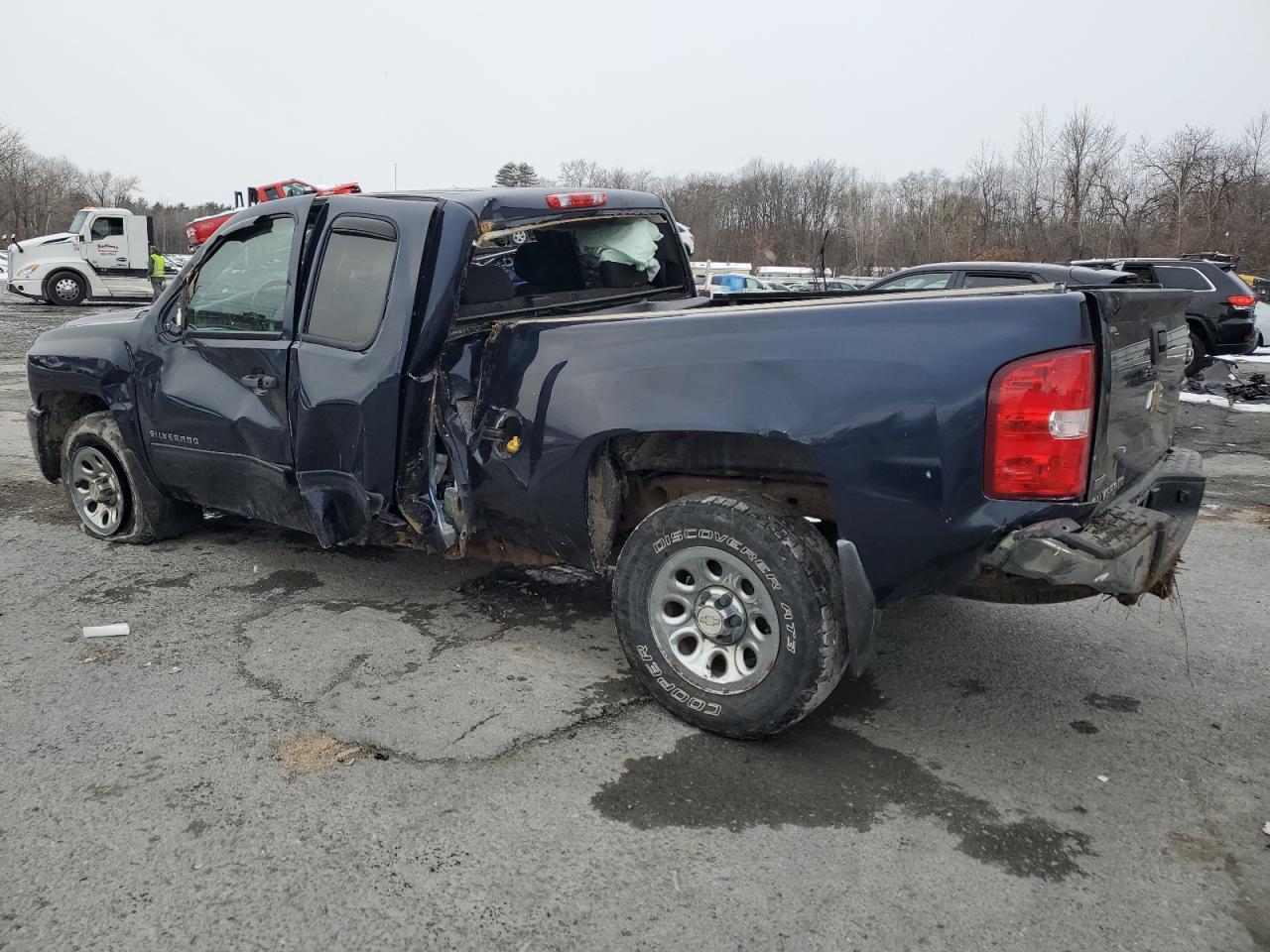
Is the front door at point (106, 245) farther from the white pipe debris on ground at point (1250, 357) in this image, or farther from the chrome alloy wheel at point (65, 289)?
the white pipe debris on ground at point (1250, 357)

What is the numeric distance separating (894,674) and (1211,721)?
1.11 meters

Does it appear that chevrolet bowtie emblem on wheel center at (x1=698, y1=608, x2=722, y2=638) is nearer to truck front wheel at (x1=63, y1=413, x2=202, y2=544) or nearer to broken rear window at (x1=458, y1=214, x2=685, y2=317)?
broken rear window at (x1=458, y1=214, x2=685, y2=317)

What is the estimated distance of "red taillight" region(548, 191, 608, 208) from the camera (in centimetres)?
426

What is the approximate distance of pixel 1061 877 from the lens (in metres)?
2.51

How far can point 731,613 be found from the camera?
124 inches

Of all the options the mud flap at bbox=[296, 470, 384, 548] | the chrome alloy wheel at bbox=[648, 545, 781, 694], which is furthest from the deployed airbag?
the chrome alloy wheel at bbox=[648, 545, 781, 694]

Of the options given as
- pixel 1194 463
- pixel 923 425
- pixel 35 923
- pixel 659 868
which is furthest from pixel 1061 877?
pixel 35 923

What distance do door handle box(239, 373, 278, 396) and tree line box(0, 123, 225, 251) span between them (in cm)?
5278

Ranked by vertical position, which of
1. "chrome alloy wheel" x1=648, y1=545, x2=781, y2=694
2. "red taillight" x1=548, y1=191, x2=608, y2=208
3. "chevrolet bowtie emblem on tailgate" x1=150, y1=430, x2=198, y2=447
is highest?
"red taillight" x1=548, y1=191, x2=608, y2=208

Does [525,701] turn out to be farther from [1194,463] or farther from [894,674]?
[1194,463]

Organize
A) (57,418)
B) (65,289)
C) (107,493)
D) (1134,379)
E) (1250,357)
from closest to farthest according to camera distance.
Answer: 1. (1134,379)
2. (107,493)
3. (57,418)
4. (1250,357)
5. (65,289)

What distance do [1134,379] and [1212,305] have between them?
12646mm

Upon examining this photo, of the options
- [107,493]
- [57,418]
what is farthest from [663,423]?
[57,418]

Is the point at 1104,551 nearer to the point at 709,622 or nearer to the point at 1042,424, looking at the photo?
the point at 1042,424
